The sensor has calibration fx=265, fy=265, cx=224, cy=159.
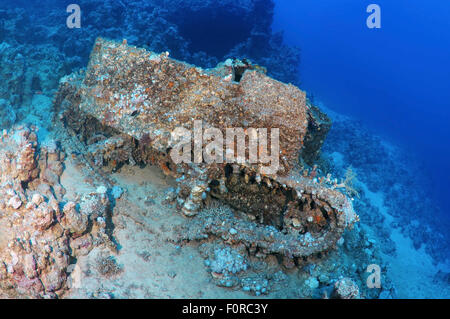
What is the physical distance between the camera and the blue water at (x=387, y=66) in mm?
40062

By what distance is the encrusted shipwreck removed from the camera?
186 inches

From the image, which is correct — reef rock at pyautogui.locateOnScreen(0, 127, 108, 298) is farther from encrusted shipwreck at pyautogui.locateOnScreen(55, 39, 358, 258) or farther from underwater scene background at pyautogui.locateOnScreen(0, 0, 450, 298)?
encrusted shipwreck at pyautogui.locateOnScreen(55, 39, 358, 258)

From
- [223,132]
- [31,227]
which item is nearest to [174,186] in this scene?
[223,132]

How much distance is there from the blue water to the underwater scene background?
1909 millimetres

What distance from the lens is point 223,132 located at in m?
5.04

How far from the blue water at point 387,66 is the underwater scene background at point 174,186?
1909 millimetres

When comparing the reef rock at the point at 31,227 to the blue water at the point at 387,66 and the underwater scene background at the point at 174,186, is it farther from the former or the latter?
the blue water at the point at 387,66

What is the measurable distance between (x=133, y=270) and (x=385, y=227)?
13213 mm

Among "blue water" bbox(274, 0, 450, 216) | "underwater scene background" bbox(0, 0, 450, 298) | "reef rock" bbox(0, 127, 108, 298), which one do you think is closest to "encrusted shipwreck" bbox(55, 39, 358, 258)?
"underwater scene background" bbox(0, 0, 450, 298)

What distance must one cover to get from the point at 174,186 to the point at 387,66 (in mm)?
77543

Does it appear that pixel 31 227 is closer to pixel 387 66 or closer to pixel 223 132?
pixel 223 132
